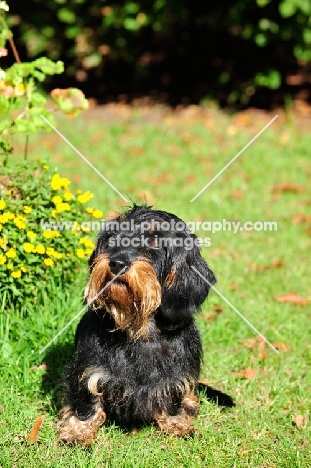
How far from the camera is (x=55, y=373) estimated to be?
4.20 m

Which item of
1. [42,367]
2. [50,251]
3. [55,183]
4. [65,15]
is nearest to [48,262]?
[50,251]

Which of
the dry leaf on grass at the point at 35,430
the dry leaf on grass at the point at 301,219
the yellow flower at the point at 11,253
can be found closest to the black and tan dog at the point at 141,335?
the dry leaf on grass at the point at 35,430

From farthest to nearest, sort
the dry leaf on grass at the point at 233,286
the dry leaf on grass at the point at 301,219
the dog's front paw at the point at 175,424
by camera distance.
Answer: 1. the dry leaf on grass at the point at 301,219
2. the dry leaf on grass at the point at 233,286
3. the dog's front paw at the point at 175,424

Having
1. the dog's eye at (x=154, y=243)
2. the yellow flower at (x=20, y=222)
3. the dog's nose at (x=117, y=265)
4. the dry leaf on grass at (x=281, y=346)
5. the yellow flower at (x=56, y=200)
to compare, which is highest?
the yellow flower at (x=56, y=200)

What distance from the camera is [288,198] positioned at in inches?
300

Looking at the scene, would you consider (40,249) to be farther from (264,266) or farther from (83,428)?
(264,266)

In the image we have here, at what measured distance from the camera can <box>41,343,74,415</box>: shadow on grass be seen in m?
3.95

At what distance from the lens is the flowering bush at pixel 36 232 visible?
13.3ft

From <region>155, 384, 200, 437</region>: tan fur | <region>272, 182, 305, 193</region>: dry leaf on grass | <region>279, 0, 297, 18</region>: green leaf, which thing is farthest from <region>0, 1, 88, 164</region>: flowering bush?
<region>279, 0, 297, 18</region>: green leaf

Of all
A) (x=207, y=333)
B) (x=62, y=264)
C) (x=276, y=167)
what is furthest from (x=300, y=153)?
(x=62, y=264)

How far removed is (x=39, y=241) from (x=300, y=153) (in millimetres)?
5431

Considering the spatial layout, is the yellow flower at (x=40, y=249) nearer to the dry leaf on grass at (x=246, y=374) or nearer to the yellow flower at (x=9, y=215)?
the yellow flower at (x=9, y=215)

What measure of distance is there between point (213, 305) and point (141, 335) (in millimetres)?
1770

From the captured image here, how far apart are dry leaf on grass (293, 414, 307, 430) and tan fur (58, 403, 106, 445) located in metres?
1.17
